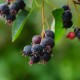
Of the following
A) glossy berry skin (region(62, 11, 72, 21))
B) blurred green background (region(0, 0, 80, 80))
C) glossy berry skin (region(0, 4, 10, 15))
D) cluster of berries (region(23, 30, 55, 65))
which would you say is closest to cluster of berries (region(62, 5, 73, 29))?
glossy berry skin (region(62, 11, 72, 21))

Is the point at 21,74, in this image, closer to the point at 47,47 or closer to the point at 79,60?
the point at 79,60

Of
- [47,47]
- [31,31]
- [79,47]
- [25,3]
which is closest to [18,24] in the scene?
[25,3]

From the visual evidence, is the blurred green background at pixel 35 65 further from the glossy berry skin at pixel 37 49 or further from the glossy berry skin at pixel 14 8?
the glossy berry skin at pixel 37 49

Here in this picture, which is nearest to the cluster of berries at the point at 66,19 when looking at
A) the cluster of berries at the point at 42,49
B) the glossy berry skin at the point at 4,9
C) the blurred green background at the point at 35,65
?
the cluster of berries at the point at 42,49

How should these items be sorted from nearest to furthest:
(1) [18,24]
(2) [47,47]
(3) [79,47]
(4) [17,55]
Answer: (2) [47,47] < (1) [18,24] < (3) [79,47] < (4) [17,55]

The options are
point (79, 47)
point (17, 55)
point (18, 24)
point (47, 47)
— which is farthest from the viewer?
point (17, 55)

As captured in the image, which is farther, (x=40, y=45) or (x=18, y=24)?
(x=18, y=24)

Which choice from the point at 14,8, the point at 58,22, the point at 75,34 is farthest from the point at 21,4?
the point at 75,34
